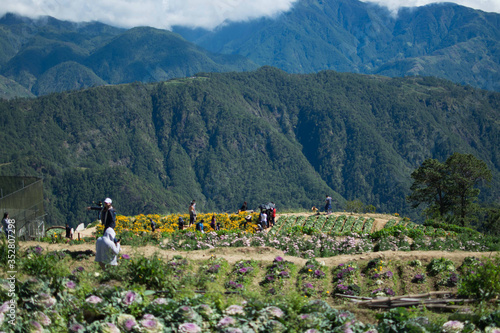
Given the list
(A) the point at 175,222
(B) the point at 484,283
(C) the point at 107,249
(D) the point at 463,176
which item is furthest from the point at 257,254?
(D) the point at 463,176

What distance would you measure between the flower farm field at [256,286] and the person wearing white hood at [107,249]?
277 millimetres

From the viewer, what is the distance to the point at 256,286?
14539 millimetres

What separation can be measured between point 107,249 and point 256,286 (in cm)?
501

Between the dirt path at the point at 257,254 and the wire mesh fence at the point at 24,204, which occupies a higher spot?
the wire mesh fence at the point at 24,204

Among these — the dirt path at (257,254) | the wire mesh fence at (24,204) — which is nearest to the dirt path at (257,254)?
the dirt path at (257,254)

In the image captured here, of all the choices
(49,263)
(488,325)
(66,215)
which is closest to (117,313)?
(49,263)

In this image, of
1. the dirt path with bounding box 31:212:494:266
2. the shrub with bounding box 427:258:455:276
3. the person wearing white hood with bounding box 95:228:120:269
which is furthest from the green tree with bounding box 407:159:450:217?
the person wearing white hood with bounding box 95:228:120:269

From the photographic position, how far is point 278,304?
920 cm

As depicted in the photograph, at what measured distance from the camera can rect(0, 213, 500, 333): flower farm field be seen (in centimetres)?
873

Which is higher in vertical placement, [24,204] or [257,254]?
[24,204]

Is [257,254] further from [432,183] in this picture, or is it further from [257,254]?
[432,183]

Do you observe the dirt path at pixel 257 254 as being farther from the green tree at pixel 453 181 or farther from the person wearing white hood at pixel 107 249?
the green tree at pixel 453 181

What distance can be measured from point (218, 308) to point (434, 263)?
9.62m

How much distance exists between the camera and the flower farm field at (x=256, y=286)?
28.6 feet
